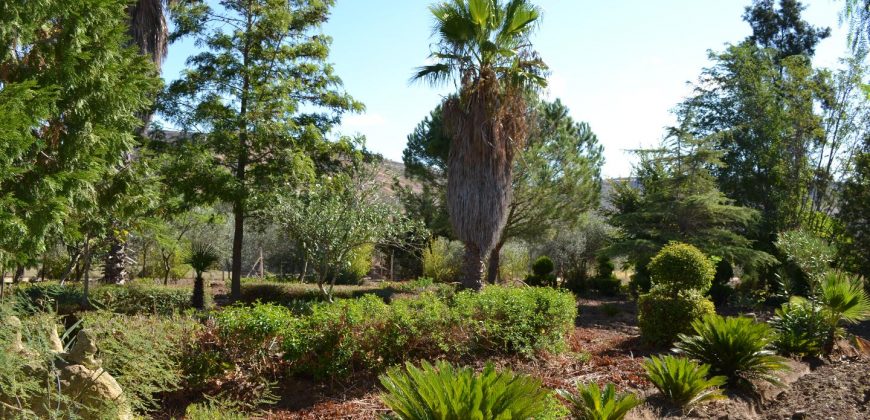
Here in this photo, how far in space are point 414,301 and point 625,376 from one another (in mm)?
2737

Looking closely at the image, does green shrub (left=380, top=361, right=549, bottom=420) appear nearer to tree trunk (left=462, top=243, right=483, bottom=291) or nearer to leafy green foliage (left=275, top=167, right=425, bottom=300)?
leafy green foliage (left=275, top=167, right=425, bottom=300)

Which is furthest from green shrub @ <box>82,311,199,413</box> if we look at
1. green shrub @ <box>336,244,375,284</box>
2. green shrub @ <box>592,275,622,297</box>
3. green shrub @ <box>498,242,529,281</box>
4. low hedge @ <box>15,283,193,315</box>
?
green shrub @ <box>498,242,529,281</box>

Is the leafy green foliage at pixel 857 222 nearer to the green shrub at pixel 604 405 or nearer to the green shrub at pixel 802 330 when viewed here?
the green shrub at pixel 802 330

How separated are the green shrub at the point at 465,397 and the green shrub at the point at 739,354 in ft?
12.9

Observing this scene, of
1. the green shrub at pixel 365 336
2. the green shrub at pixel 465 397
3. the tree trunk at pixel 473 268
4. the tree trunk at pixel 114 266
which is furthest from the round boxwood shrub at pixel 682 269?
the tree trunk at pixel 114 266

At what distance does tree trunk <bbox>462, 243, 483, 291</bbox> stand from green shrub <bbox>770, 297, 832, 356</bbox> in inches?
237

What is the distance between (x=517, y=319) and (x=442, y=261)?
16106 millimetres

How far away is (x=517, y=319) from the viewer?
8.03 meters

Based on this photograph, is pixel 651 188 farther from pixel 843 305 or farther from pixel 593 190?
pixel 843 305

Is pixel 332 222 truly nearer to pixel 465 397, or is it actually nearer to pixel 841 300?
pixel 841 300

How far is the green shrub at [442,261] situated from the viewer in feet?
78.0

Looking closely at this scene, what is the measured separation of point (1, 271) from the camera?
864 centimetres

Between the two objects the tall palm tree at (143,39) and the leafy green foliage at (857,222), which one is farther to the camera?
the leafy green foliage at (857,222)

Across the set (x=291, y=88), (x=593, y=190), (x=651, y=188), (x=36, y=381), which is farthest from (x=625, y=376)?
(x=593, y=190)
